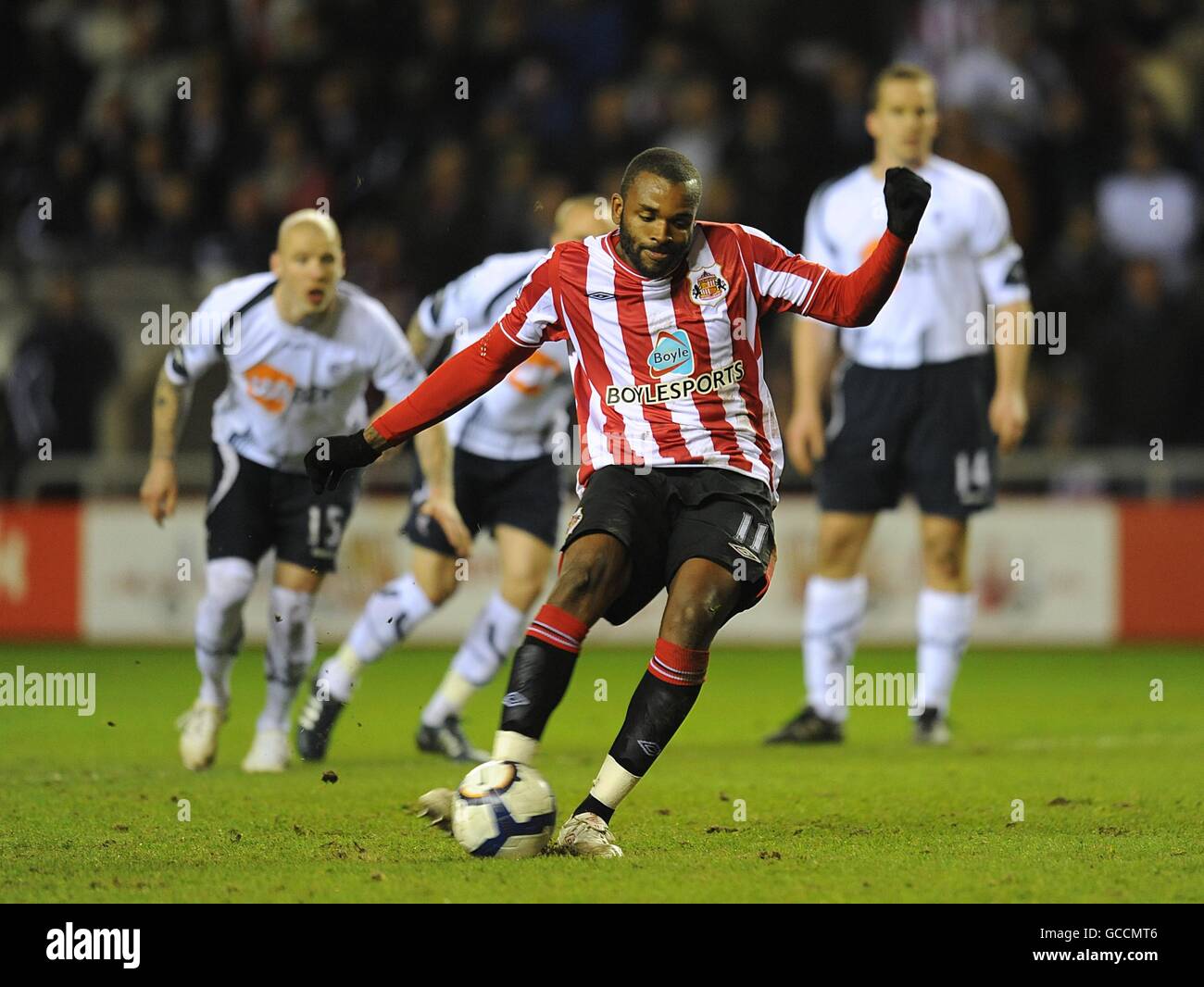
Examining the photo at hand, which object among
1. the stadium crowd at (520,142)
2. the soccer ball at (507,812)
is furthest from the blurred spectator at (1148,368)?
Answer: the soccer ball at (507,812)

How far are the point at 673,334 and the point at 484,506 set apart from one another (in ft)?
9.81

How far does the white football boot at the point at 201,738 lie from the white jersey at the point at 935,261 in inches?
127

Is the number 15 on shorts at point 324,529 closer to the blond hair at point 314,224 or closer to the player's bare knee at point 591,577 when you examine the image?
the blond hair at point 314,224

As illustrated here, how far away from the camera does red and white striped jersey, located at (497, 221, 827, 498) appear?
5562 millimetres

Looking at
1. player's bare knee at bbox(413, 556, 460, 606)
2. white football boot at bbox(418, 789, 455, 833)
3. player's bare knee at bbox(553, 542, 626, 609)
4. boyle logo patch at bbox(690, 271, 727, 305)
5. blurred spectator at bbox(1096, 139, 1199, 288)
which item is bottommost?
white football boot at bbox(418, 789, 455, 833)

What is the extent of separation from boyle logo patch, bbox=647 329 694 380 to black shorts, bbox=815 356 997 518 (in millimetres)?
3049

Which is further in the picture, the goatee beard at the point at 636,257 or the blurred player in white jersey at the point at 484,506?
the blurred player in white jersey at the point at 484,506

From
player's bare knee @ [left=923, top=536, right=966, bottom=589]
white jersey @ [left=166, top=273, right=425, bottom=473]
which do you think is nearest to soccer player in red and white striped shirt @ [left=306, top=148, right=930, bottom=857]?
white jersey @ [left=166, top=273, right=425, bottom=473]

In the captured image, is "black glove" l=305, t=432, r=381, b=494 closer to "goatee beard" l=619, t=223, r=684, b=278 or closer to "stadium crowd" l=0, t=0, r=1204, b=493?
"goatee beard" l=619, t=223, r=684, b=278

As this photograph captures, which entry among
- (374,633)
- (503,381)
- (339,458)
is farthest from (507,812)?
(503,381)

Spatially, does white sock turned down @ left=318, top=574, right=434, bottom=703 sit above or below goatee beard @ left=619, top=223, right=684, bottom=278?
below

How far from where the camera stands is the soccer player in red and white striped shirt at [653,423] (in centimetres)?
531

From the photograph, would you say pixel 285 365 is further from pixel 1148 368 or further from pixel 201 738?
pixel 1148 368

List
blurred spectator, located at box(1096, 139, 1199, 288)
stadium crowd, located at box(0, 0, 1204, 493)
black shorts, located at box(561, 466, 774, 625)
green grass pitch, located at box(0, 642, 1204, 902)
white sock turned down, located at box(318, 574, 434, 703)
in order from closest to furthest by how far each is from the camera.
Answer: green grass pitch, located at box(0, 642, 1204, 902) < black shorts, located at box(561, 466, 774, 625) < white sock turned down, located at box(318, 574, 434, 703) < stadium crowd, located at box(0, 0, 1204, 493) < blurred spectator, located at box(1096, 139, 1199, 288)
